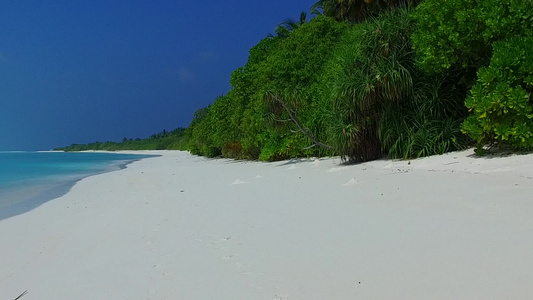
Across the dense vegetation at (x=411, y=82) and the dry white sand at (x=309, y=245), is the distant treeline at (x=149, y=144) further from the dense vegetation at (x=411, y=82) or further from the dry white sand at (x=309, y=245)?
the dry white sand at (x=309, y=245)

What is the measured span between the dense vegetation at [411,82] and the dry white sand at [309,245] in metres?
1.26

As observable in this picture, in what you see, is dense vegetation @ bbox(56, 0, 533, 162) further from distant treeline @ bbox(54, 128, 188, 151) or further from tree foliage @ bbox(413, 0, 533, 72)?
distant treeline @ bbox(54, 128, 188, 151)

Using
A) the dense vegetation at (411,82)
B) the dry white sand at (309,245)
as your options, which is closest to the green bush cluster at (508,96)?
the dense vegetation at (411,82)

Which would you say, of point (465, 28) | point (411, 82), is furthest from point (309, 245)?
point (411, 82)

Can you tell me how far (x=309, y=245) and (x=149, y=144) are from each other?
3808 inches

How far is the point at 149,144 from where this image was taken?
95562 millimetres

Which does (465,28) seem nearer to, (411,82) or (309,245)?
(411,82)

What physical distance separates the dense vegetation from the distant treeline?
49.5 meters

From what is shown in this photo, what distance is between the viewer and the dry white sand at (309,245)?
2438 millimetres

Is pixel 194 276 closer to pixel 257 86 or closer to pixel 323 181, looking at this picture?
pixel 323 181

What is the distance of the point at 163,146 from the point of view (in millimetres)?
84250

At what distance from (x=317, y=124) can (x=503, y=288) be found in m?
11.4

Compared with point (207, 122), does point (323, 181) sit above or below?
below

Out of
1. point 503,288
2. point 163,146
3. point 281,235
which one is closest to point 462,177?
Answer: point 281,235
